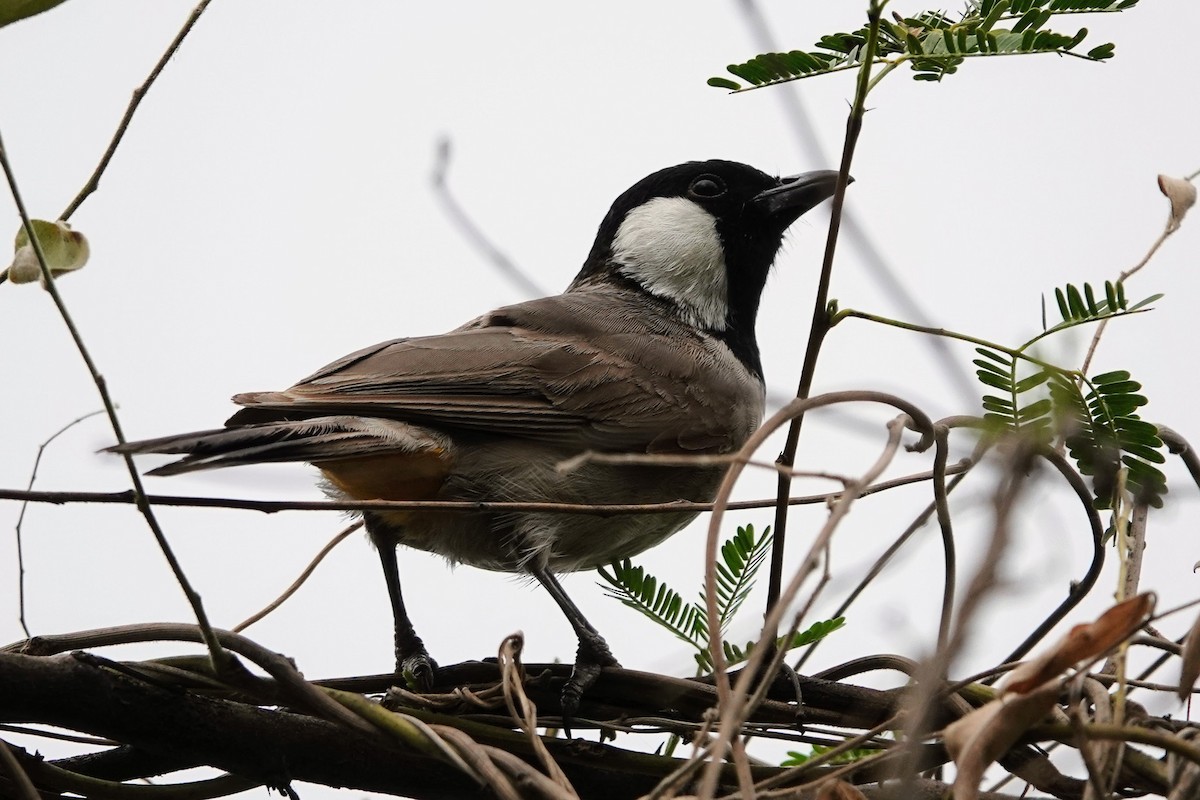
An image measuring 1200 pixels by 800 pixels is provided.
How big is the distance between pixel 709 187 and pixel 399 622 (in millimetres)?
2245

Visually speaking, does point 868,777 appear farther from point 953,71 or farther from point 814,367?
point 953,71

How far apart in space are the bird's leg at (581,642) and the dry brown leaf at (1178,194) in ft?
4.35

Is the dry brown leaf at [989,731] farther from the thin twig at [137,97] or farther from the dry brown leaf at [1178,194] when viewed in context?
the thin twig at [137,97]

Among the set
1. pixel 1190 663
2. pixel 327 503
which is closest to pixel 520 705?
pixel 327 503

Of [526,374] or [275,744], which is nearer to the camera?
[275,744]

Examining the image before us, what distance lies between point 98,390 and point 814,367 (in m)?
1.10

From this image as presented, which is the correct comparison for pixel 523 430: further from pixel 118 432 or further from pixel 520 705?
pixel 118 432

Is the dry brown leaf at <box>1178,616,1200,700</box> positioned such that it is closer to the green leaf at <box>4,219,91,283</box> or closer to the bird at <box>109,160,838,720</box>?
the bird at <box>109,160,838,720</box>

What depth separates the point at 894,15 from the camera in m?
2.38

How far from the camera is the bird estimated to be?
118 inches

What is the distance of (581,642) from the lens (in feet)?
10.4

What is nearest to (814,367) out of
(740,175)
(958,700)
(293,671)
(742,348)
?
(958,700)

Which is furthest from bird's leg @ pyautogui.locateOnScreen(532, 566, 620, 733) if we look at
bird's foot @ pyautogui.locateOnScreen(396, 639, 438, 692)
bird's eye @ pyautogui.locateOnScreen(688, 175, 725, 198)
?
bird's eye @ pyautogui.locateOnScreen(688, 175, 725, 198)

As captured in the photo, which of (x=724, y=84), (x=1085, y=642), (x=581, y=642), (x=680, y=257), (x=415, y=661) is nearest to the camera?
(x=1085, y=642)
